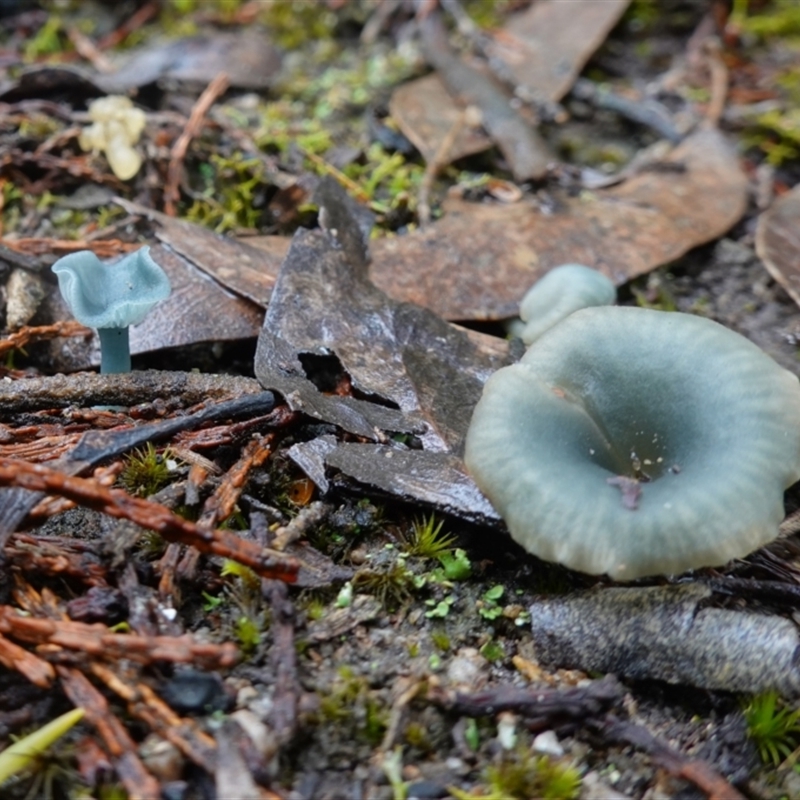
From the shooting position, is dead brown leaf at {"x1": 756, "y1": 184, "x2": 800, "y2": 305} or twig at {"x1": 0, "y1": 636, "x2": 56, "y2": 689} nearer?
twig at {"x1": 0, "y1": 636, "x2": 56, "y2": 689}

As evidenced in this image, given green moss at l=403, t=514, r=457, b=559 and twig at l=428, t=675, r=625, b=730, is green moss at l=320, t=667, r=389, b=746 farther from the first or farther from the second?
green moss at l=403, t=514, r=457, b=559

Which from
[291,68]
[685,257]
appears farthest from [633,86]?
[291,68]

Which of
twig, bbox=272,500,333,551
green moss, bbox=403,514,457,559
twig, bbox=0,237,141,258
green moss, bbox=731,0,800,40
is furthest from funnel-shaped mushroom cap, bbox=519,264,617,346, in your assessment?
green moss, bbox=731,0,800,40

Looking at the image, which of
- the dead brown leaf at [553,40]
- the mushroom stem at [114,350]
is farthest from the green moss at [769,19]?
the mushroom stem at [114,350]

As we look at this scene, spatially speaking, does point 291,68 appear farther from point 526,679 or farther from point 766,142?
point 526,679

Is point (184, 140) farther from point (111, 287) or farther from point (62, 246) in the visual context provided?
point (111, 287)
